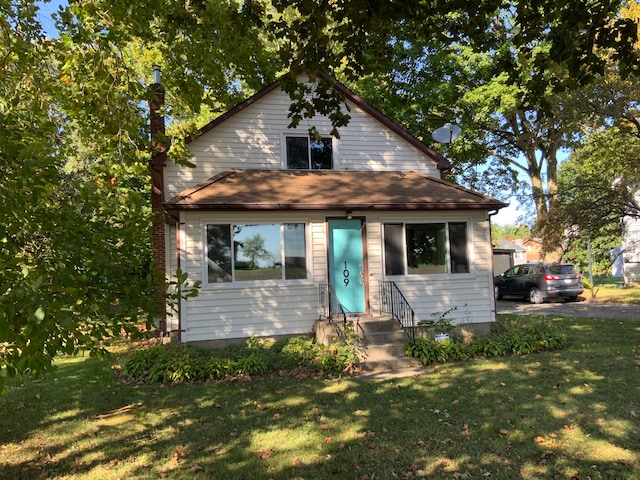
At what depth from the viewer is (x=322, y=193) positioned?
10258 millimetres

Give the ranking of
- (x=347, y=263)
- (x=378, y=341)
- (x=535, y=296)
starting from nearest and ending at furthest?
1. (x=378, y=341)
2. (x=347, y=263)
3. (x=535, y=296)

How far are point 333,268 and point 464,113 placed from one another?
1109 cm

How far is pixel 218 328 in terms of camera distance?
9.41 m

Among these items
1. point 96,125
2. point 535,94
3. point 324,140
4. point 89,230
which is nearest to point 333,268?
point 324,140

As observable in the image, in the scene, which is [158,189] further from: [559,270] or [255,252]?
[559,270]

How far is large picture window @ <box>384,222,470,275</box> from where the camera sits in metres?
10.5

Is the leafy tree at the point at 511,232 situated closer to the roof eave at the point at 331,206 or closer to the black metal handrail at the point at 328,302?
the roof eave at the point at 331,206

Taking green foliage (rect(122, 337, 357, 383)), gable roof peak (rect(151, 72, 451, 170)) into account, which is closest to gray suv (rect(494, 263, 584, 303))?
gable roof peak (rect(151, 72, 451, 170))

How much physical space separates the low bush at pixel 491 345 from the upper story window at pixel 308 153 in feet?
17.5

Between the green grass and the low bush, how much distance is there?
692 millimetres

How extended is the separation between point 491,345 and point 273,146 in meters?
7.03

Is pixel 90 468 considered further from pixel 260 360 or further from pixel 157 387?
→ pixel 260 360

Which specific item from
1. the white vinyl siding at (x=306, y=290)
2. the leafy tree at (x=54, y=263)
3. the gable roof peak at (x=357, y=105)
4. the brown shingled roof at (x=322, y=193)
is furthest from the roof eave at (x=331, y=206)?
the leafy tree at (x=54, y=263)

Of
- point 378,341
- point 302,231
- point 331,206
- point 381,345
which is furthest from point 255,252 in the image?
point 381,345
